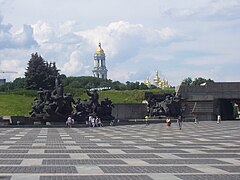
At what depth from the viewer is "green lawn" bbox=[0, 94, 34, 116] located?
77875 millimetres

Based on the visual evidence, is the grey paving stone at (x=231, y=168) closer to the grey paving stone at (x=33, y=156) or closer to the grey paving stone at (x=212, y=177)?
the grey paving stone at (x=212, y=177)

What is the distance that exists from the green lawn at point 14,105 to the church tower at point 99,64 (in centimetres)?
9621

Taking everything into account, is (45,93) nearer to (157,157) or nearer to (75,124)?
(75,124)

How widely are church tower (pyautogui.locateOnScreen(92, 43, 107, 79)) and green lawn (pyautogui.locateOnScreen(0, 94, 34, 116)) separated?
9621cm

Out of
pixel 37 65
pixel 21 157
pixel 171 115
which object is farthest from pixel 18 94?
pixel 21 157

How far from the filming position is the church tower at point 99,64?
616 ft

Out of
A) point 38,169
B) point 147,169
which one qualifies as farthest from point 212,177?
point 38,169

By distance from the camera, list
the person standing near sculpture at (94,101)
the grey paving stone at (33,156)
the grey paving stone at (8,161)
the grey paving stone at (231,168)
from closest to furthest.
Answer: the grey paving stone at (231,168), the grey paving stone at (8,161), the grey paving stone at (33,156), the person standing near sculpture at (94,101)

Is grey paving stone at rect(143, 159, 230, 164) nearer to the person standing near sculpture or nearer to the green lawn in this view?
the person standing near sculpture

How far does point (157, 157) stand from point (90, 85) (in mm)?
129114

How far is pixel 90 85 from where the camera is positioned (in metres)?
148

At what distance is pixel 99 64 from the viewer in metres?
190

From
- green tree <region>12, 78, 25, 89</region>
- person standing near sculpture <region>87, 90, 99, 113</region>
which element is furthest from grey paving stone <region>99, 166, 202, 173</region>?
green tree <region>12, 78, 25, 89</region>

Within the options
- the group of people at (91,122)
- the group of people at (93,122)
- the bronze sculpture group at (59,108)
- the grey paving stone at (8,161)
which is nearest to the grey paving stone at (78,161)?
the grey paving stone at (8,161)
